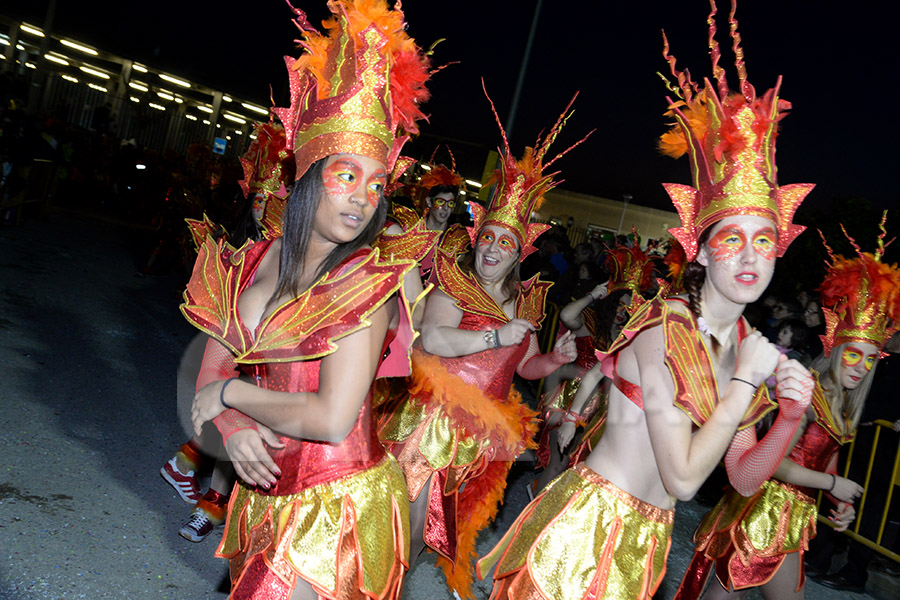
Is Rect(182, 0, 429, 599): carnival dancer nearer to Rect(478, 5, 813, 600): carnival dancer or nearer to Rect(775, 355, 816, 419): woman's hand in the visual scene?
Rect(478, 5, 813, 600): carnival dancer

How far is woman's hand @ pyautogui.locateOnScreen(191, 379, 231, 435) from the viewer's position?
191 cm

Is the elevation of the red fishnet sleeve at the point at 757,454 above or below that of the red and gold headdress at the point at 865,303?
below

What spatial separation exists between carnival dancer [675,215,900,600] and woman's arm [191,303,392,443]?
8.04 feet

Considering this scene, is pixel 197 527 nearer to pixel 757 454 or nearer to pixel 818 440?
pixel 757 454

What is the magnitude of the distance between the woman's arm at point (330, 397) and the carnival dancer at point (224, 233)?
89 centimetres

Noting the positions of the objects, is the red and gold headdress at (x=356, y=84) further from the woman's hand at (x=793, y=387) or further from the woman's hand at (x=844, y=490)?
the woman's hand at (x=844, y=490)

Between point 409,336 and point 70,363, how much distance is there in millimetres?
5357

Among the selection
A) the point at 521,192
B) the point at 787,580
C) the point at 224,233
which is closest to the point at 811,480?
the point at 787,580

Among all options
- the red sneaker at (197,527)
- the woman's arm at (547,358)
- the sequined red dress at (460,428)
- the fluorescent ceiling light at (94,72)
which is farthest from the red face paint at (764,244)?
the fluorescent ceiling light at (94,72)

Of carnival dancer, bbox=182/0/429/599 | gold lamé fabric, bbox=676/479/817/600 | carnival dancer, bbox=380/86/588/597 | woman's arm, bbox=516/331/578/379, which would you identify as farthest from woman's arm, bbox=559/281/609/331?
carnival dancer, bbox=182/0/429/599

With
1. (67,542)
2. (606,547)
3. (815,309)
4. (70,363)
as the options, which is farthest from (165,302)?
(606,547)

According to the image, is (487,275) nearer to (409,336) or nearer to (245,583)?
(409,336)

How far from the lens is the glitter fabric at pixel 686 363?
2098 millimetres

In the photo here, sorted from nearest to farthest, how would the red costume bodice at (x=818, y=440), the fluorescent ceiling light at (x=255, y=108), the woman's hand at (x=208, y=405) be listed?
the woman's hand at (x=208, y=405) → the red costume bodice at (x=818, y=440) → the fluorescent ceiling light at (x=255, y=108)
